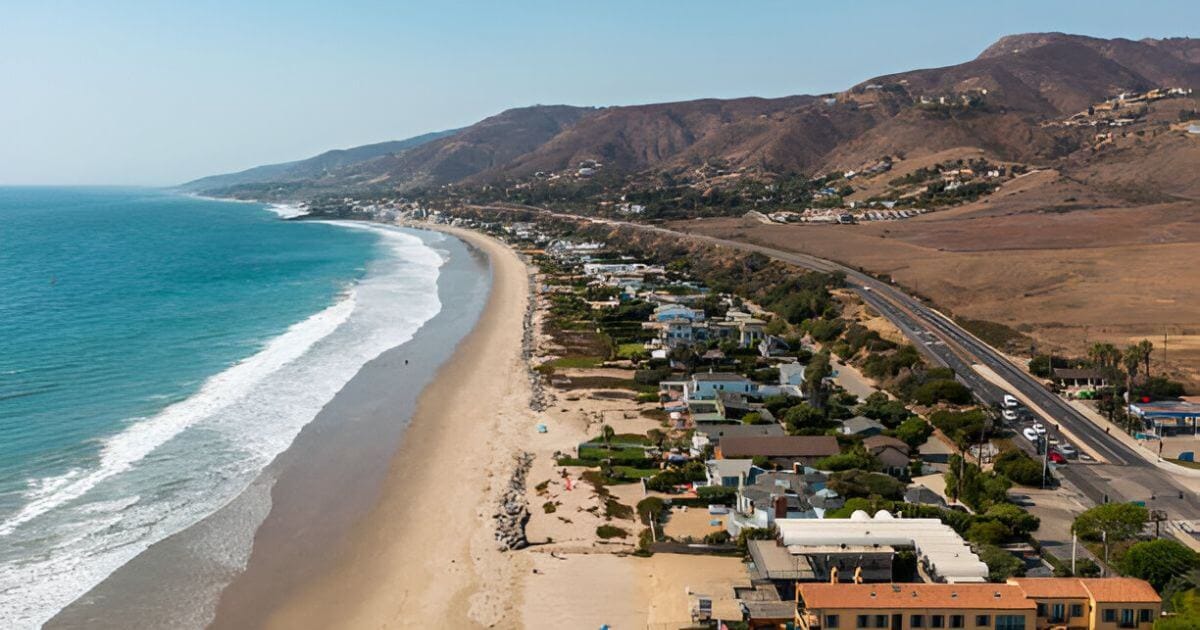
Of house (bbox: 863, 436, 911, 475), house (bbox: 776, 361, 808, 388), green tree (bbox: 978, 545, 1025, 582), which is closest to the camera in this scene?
green tree (bbox: 978, 545, 1025, 582)

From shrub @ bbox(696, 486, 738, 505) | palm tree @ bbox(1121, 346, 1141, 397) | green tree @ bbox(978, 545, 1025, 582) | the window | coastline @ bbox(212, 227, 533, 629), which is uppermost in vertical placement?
palm tree @ bbox(1121, 346, 1141, 397)

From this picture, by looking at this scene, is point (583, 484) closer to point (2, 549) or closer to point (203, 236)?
point (2, 549)

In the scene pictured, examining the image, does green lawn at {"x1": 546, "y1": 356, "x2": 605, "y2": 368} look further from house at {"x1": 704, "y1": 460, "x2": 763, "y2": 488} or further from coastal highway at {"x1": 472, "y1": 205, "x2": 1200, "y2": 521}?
house at {"x1": 704, "y1": 460, "x2": 763, "y2": 488}

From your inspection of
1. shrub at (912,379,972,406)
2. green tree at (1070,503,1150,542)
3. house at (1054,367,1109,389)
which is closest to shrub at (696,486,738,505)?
green tree at (1070,503,1150,542)

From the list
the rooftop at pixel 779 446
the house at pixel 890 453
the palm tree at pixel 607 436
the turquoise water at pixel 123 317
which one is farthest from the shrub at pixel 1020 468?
the turquoise water at pixel 123 317

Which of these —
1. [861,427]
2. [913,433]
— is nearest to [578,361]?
[861,427]

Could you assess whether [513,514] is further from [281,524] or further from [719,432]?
[719,432]

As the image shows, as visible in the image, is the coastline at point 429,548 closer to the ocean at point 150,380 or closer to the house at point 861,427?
the ocean at point 150,380
